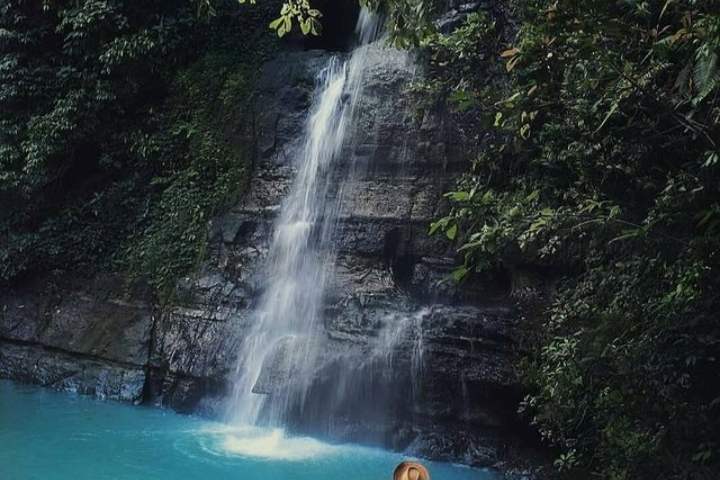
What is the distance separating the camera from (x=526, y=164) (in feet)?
25.5

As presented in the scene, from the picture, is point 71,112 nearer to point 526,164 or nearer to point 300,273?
point 300,273

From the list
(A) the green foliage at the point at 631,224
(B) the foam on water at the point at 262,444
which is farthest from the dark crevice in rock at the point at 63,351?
(A) the green foliage at the point at 631,224

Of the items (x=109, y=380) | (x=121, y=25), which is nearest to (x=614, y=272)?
(x=109, y=380)

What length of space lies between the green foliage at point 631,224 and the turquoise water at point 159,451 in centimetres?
212

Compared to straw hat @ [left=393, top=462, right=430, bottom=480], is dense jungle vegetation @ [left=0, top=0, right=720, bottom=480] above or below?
above

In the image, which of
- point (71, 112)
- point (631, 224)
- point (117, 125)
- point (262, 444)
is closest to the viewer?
point (631, 224)

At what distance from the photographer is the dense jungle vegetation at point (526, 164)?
433 centimetres

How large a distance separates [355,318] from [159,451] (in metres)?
2.61

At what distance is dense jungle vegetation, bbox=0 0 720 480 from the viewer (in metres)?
4.33

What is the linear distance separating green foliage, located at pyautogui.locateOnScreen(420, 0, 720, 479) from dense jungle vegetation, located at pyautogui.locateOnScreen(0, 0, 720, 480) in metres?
0.02

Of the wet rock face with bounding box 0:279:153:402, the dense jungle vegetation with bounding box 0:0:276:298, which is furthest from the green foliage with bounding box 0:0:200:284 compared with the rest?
the wet rock face with bounding box 0:279:153:402

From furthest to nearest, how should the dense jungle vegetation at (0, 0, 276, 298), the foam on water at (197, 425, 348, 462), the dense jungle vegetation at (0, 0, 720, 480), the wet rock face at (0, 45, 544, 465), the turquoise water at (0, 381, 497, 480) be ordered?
the dense jungle vegetation at (0, 0, 276, 298) → the wet rock face at (0, 45, 544, 465) → the foam on water at (197, 425, 348, 462) → the turquoise water at (0, 381, 497, 480) → the dense jungle vegetation at (0, 0, 720, 480)

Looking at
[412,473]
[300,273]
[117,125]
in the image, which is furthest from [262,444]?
[117,125]

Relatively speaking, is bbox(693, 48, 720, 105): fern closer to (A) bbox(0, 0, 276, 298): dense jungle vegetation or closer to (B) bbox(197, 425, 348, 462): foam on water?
(B) bbox(197, 425, 348, 462): foam on water
